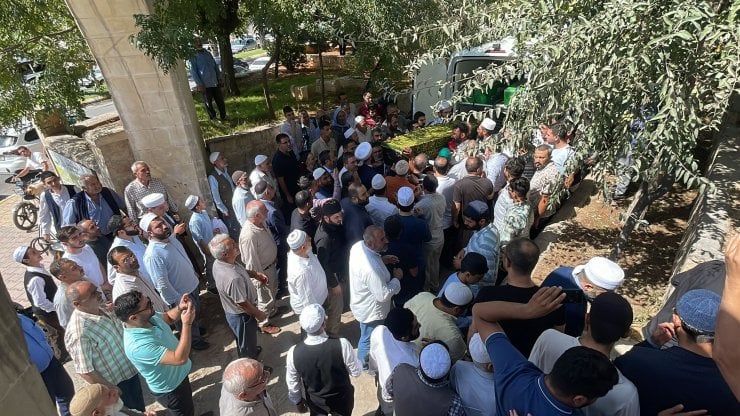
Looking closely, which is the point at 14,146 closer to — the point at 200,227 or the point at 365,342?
the point at 200,227

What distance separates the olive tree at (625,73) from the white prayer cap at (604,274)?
2.48 feet

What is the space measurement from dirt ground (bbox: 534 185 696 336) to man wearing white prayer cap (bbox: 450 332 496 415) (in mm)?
2378

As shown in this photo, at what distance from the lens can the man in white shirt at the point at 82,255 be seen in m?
4.33

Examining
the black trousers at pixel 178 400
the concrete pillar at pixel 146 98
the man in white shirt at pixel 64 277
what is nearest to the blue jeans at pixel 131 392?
the black trousers at pixel 178 400

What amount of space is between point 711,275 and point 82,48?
9.75 m

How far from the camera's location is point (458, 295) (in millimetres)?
3227

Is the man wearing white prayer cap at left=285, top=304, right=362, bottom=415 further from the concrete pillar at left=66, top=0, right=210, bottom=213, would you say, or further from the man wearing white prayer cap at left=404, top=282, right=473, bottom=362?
the concrete pillar at left=66, top=0, right=210, bottom=213

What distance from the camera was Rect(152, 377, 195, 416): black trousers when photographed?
3527mm

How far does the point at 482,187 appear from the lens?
5.27 metres

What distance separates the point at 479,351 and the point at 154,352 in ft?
7.76

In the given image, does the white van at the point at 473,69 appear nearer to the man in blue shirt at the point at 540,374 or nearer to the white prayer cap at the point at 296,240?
the white prayer cap at the point at 296,240

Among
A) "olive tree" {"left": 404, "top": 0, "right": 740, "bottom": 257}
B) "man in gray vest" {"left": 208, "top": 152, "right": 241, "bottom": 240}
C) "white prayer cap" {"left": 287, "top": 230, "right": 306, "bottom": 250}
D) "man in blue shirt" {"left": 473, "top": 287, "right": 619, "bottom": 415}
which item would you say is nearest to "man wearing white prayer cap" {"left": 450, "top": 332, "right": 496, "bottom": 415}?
"man in blue shirt" {"left": 473, "top": 287, "right": 619, "bottom": 415}

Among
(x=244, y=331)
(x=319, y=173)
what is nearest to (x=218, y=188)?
(x=319, y=173)

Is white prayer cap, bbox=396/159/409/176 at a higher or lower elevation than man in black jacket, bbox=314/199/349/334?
higher
